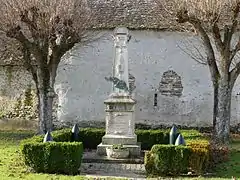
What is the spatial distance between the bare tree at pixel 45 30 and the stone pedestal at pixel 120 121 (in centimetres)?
485

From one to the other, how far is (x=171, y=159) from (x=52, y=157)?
2768mm

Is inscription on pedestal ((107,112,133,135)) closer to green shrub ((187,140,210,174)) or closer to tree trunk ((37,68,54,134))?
green shrub ((187,140,210,174))

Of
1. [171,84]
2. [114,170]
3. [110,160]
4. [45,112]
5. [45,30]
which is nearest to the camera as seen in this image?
[114,170]

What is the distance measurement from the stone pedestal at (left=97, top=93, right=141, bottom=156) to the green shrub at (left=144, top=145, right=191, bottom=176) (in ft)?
8.42

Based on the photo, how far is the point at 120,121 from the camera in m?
14.1

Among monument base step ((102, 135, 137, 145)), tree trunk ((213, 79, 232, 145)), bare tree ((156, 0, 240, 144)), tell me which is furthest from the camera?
tree trunk ((213, 79, 232, 145))

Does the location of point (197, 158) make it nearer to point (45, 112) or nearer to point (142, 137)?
point (142, 137)

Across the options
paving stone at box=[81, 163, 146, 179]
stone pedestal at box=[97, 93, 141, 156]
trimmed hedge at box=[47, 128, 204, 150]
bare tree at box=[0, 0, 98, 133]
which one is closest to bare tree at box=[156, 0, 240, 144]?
trimmed hedge at box=[47, 128, 204, 150]

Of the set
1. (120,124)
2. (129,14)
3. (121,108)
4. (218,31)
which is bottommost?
(120,124)

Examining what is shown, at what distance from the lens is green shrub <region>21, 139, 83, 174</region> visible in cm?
1124

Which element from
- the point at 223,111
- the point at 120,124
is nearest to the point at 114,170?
the point at 120,124

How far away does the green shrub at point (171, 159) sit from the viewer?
37.0ft

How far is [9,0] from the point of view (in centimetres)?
1770

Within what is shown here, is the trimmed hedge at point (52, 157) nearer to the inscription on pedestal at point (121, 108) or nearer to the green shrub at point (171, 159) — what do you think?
the green shrub at point (171, 159)
